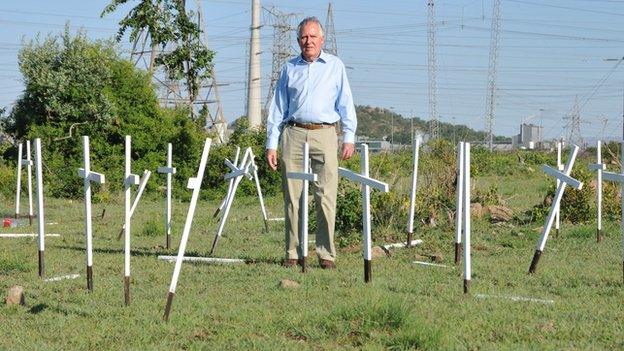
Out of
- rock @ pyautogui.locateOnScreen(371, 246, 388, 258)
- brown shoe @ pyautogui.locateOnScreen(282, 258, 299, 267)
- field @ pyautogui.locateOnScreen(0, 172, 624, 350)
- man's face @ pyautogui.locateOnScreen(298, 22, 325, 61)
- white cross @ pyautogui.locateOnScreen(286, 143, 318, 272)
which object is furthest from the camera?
rock @ pyautogui.locateOnScreen(371, 246, 388, 258)

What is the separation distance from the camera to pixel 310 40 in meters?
8.24

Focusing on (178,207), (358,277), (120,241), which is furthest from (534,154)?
(358,277)

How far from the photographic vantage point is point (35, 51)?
76.9ft

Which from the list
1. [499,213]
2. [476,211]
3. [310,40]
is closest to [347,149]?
[310,40]

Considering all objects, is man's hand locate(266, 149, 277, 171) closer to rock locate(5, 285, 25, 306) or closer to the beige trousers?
the beige trousers

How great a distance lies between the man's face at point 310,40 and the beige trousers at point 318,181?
681 mm

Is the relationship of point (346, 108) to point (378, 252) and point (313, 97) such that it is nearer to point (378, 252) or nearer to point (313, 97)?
point (313, 97)

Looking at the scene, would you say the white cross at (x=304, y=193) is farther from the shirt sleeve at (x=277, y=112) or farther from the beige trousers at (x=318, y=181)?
the shirt sleeve at (x=277, y=112)

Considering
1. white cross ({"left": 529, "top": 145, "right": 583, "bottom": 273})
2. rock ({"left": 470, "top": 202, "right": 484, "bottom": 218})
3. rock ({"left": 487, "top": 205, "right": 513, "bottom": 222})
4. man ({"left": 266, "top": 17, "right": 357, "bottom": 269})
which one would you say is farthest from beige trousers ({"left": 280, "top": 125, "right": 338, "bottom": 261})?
rock ({"left": 487, "top": 205, "right": 513, "bottom": 222})

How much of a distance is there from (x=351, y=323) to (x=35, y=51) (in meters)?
19.7

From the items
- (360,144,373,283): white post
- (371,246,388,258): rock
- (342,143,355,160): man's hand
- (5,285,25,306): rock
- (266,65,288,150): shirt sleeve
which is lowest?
(5,285,25,306): rock

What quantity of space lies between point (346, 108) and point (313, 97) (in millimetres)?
351

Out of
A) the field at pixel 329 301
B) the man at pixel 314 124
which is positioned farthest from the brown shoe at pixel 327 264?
the field at pixel 329 301

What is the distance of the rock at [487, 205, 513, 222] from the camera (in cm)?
1354
